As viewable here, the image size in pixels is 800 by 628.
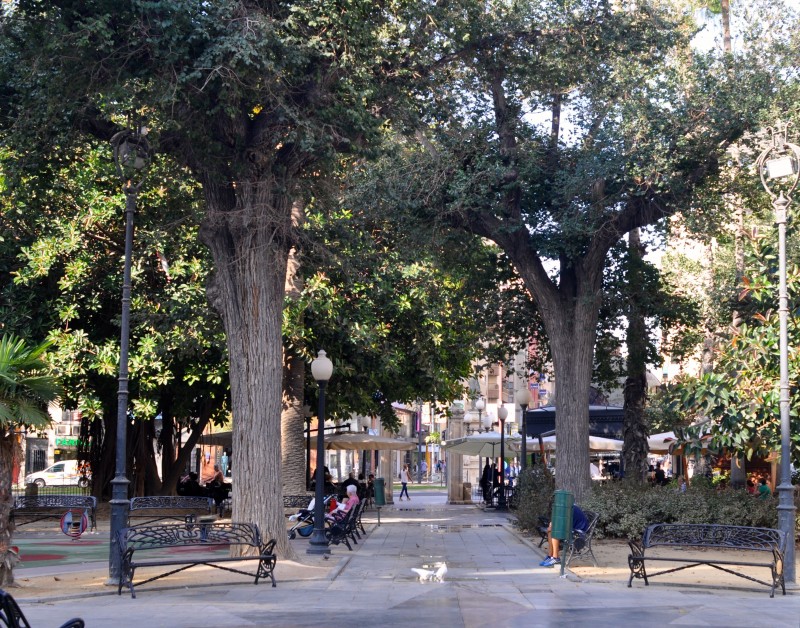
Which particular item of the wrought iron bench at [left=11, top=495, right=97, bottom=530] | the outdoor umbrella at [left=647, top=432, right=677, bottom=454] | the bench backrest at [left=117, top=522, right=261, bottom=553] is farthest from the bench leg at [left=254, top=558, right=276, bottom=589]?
the outdoor umbrella at [left=647, top=432, right=677, bottom=454]

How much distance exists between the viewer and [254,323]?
1584 centimetres

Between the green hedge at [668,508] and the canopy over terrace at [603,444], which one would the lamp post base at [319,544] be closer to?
the green hedge at [668,508]

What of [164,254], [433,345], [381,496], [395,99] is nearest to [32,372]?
[395,99]

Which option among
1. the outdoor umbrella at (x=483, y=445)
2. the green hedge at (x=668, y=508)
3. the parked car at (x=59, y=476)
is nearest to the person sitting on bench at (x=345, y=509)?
the green hedge at (x=668, y=508)

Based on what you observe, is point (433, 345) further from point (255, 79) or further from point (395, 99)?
point (255, 79)

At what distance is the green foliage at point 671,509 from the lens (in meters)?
19.3

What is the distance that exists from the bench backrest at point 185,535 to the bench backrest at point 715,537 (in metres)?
5.58

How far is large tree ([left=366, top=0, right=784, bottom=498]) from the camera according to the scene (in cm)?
1903

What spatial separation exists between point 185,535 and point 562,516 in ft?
18.7

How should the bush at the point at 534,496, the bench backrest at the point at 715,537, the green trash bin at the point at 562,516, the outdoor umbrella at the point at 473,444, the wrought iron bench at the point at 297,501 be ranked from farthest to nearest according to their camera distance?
1. the outdoor umbrella at the point at 473,444
2. the wrought iron bench at the point at 297,501
3. the bush at the point at 534,496
4. the green trash bin at the point at 562,516
5. the bench backrest at the point at 715,537

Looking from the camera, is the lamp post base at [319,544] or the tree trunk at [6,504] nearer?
the tree trunk at [6,504]

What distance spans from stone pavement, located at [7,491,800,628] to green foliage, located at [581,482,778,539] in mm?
3244

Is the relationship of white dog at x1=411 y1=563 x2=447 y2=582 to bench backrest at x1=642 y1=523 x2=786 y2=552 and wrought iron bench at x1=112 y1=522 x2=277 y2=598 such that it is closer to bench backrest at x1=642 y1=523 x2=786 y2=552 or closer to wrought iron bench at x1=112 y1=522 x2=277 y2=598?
wrought iron bench at x1=112 y1=522 x2=277 y2=598

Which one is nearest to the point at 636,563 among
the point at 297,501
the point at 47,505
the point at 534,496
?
the point at 534,496
